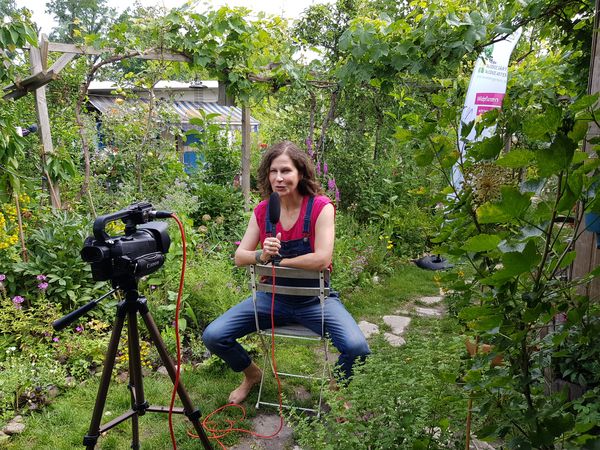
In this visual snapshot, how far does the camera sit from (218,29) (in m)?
4.54

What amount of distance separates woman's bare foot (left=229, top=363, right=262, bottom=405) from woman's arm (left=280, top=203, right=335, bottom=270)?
739mm

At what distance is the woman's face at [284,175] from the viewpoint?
2828 mm

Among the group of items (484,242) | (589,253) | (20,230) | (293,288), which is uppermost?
(484,242)

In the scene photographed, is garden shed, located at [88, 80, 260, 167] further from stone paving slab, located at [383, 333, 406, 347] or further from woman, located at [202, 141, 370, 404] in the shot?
stone paving slab, located at [383, 333, 406, 347]

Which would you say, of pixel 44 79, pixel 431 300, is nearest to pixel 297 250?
pixel 431 300

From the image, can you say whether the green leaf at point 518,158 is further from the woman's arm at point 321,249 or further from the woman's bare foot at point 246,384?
the woman's bare foot at point 246,384

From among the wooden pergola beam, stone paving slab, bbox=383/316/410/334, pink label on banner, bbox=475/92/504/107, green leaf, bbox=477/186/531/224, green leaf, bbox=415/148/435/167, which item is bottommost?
stone paving slab, bbox=383/316/410/334

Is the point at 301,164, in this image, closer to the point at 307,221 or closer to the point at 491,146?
the point at 307,221

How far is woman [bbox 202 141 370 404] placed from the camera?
2.72 meters

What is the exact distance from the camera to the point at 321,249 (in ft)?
8.93

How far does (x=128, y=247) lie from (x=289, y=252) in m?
1.19

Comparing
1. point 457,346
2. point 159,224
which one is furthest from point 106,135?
point 457,346

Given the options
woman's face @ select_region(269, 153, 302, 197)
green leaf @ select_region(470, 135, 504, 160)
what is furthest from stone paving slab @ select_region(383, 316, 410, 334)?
green leaf @ select_region(470, 135, 504, 160)

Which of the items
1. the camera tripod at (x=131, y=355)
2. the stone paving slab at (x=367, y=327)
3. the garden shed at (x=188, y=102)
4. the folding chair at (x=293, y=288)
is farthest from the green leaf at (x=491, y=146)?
the garden shed at (x=188, y=102)
